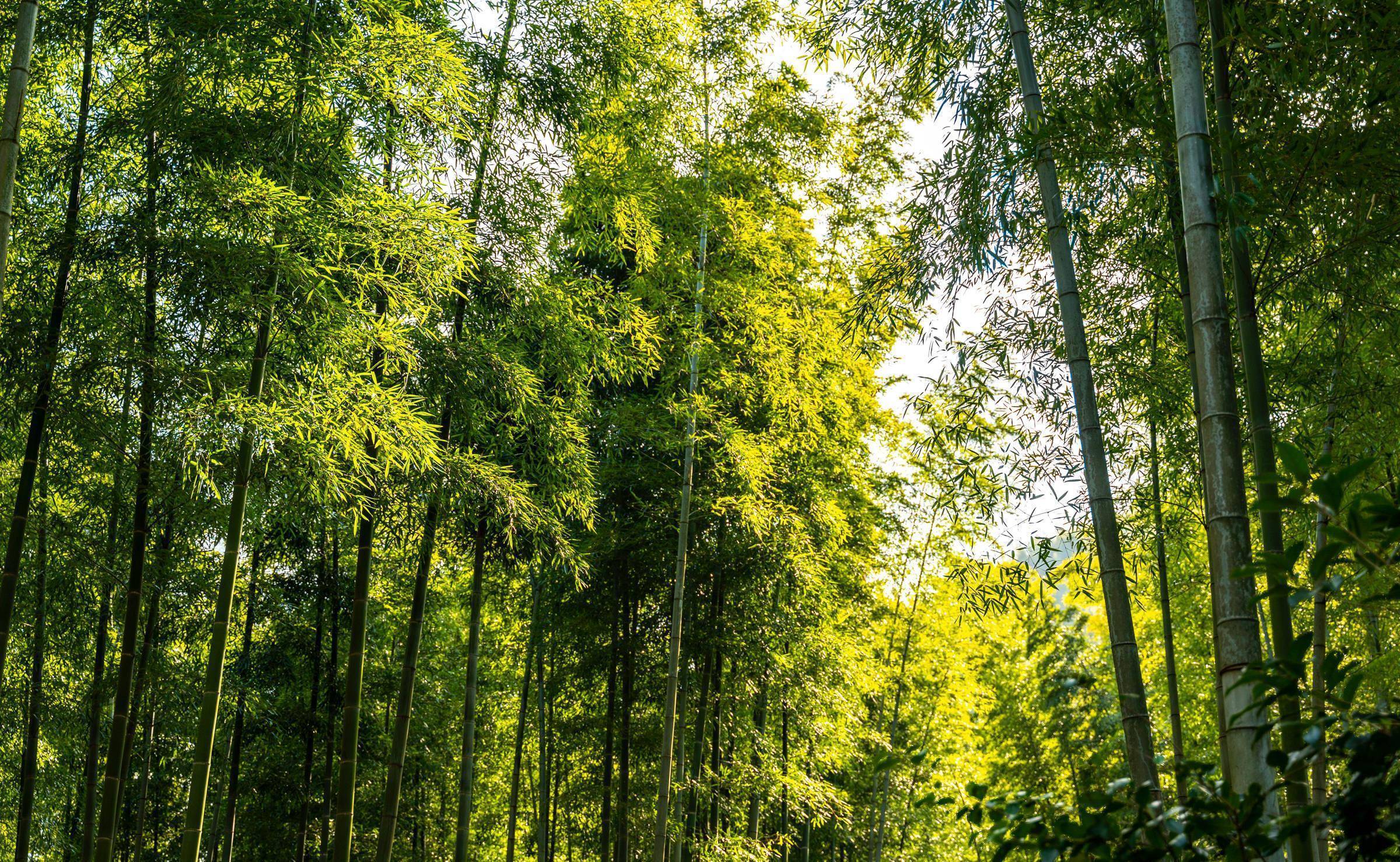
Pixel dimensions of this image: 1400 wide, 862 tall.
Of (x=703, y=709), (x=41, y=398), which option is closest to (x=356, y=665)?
(x=41, y=398)

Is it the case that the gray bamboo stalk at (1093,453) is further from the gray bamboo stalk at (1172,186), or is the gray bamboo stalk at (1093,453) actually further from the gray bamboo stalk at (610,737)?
the gray bamboo stalk at (610,737)

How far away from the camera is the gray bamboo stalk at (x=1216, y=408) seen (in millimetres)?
2307

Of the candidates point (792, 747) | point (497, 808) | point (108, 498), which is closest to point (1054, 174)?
point (108, 498)

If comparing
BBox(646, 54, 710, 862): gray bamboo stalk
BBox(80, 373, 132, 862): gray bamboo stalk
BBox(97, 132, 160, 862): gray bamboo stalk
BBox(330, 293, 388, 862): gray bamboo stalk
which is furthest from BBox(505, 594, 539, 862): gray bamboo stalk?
BBox(97, 132, 160, 862): gray bamboo stalk

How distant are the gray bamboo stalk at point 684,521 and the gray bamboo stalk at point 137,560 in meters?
3.08

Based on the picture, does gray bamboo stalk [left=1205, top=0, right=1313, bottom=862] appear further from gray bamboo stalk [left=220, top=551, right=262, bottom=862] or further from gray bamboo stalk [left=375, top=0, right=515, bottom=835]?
gray bamboo stalk [left=220, top=551, right=262, bottom=862]

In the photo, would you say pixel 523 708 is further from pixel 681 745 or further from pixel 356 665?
pixel 356 665

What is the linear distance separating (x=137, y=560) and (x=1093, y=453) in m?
4.27

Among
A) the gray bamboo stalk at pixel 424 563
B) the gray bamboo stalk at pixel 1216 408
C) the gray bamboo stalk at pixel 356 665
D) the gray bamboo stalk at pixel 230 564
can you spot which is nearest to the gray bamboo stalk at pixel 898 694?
the gray bamboo stalk at pixel 424 563

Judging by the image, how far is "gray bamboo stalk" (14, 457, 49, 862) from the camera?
235 inches

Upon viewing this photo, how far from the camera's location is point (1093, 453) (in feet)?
11.7

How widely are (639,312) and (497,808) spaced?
12167mm

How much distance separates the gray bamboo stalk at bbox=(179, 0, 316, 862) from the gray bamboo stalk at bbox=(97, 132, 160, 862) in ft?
1.92

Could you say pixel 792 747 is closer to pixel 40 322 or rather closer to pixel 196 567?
pixel 196 567
